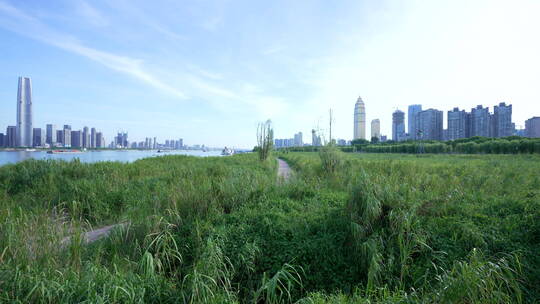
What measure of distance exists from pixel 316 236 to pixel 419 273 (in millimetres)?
1725

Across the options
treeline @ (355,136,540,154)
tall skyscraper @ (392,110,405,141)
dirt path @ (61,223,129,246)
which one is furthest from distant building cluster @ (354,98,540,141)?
dirt path @ (61,223,129,246)

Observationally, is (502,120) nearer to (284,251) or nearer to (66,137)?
(284,251)

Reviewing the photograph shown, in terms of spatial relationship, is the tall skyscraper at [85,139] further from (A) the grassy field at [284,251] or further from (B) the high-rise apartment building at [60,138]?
(A) the grassy field at [284,251]

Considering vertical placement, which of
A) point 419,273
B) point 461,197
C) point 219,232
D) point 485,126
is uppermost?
point 485,126

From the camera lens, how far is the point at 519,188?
679cm

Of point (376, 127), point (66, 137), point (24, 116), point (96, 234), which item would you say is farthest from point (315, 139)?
point (376, 127)

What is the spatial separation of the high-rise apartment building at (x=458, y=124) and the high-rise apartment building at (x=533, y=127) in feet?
51.6

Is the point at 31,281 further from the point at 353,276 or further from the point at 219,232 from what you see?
the point at 353,276

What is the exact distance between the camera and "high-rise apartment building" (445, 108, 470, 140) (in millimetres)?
77375

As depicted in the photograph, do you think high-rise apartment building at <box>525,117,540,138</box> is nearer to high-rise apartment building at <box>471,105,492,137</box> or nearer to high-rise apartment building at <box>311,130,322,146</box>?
high-rise apartment building at <box>471,105,492,137</box>

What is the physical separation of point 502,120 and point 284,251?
9481 centimetres

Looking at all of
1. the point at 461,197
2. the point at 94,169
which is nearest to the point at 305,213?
the point at 461,197

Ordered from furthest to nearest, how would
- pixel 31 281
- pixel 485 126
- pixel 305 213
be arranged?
1. pixel 485 126
2. pixel 305 213
3. pixel 31 281

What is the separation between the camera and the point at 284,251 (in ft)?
13.5
